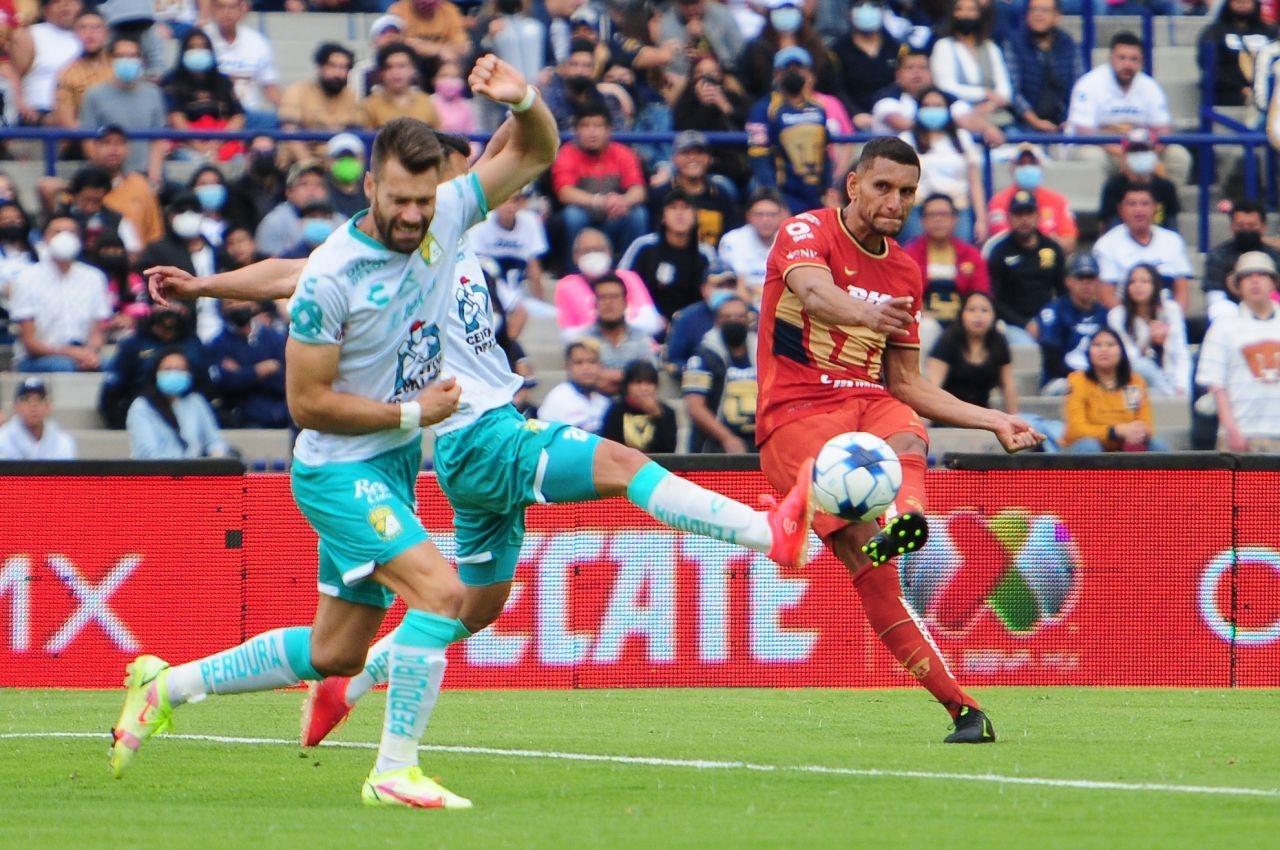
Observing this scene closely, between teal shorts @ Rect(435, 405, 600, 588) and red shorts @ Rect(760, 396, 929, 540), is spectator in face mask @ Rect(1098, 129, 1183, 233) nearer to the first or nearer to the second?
red shorts @ Rect(760, 396, 929, 540)

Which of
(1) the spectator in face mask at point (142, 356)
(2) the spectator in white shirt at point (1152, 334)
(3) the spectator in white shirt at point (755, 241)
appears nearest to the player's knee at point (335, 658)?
(1) the spectator in face mask at point (142, 356)

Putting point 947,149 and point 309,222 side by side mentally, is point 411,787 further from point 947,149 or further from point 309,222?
point 947,149

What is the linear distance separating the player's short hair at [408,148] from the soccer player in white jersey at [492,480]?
2.47 ft

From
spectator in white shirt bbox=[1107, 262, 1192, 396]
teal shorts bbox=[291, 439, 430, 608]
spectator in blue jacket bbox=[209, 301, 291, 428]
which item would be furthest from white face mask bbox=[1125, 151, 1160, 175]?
teal shorts bbox=[291, 439, 430, 608]

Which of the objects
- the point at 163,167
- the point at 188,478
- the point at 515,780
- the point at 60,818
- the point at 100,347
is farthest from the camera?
the point at 163,167

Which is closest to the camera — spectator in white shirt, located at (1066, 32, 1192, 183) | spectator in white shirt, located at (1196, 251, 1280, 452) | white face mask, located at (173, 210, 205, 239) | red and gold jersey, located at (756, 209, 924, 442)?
red and gold jersey, located at (756, 209, 924, 442)

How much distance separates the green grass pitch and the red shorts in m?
1.11

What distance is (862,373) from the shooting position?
30.0 feet

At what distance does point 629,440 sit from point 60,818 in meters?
7.03

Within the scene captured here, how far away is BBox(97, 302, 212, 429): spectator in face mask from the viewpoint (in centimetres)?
1426

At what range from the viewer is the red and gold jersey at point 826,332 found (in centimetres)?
900

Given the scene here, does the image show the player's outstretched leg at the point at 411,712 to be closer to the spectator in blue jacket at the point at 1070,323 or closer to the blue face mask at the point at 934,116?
the spectator in blue jacket at the point at 1070,323

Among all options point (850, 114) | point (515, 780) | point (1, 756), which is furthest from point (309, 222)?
point (515, 780)

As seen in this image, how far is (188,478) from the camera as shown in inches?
493
